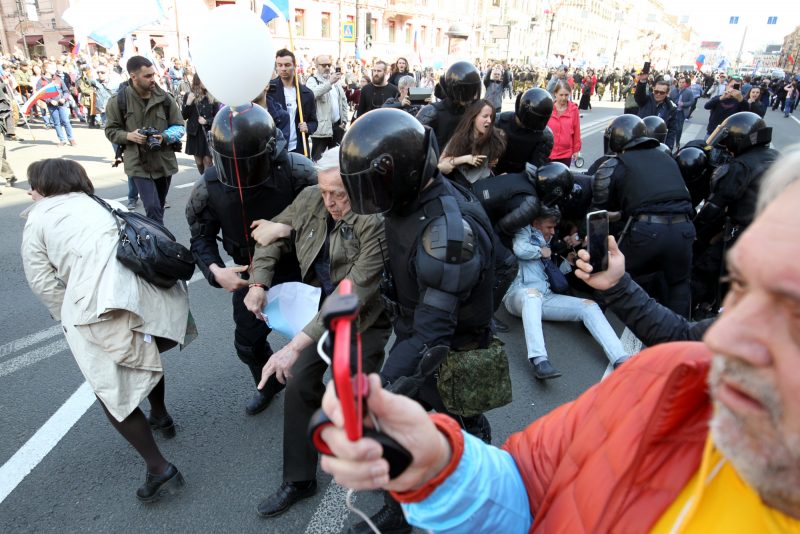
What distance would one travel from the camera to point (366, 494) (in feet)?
8.66

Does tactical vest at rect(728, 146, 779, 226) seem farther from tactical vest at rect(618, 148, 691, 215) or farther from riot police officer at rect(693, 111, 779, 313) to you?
tactical vest at rect(618, 148, 691, 215)

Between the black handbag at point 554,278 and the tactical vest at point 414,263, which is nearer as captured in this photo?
the tactical vest at point 414,263

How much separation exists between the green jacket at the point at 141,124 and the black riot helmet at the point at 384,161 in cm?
438

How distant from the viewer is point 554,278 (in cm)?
451

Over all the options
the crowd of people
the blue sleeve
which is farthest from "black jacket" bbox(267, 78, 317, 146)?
the blue sleeve

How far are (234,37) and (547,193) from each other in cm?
250

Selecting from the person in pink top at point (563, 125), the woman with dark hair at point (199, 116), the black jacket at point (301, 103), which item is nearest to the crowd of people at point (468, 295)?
the black jacket at point (301, 103)

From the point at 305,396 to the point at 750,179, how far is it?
3633mm

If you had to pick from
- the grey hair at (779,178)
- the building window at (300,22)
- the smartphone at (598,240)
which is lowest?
the smartphone at (598,240)

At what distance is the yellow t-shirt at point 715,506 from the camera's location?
31.0 inches

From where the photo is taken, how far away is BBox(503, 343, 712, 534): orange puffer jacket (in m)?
0.90

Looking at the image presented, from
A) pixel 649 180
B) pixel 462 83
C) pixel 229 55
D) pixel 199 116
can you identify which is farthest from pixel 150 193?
pixel 649 180

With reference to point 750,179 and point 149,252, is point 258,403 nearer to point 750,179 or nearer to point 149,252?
point 149,252

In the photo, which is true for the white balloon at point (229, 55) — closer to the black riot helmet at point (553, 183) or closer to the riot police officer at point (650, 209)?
the black riot helmet at point (553, 183)
